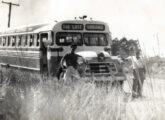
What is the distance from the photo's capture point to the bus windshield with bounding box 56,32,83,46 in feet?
40.3

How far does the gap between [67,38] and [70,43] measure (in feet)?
0.66

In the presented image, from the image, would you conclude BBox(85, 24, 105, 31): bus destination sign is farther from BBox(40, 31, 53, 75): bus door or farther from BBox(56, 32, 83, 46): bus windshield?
BBox(40, 31, 53, 75): bus door

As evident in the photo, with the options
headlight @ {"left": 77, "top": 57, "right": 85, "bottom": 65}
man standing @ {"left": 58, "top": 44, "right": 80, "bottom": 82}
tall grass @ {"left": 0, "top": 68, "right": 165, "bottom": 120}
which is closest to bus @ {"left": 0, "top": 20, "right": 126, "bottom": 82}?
headlight @ {"left": 77, "top": 57, "right": 85, "bottom": 65}

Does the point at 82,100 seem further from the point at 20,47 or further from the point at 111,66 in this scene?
the point at 20,47

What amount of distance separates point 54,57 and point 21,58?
13.5ft

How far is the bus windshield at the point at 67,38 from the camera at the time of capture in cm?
1228

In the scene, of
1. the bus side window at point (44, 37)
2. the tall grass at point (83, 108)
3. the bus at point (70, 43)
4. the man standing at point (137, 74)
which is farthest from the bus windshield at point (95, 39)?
the tall grass at point (83, 108)

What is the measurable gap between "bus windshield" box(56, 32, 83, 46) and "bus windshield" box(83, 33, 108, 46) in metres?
0.25

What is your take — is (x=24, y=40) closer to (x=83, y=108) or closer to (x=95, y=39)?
(x=95, y=39)

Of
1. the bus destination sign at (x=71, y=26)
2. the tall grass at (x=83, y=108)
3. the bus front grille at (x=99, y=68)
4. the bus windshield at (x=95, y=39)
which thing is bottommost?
the tall grass at (x=83, y=108)

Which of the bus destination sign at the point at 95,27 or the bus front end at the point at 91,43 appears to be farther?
the bus destination sign at the point at 95,27

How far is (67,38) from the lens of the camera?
40.8ft

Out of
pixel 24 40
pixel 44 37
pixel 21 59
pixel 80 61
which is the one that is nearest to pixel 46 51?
pixel 44 37

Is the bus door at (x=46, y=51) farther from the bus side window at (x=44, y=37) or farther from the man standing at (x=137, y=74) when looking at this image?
the man standing at (x=137, y=74)
